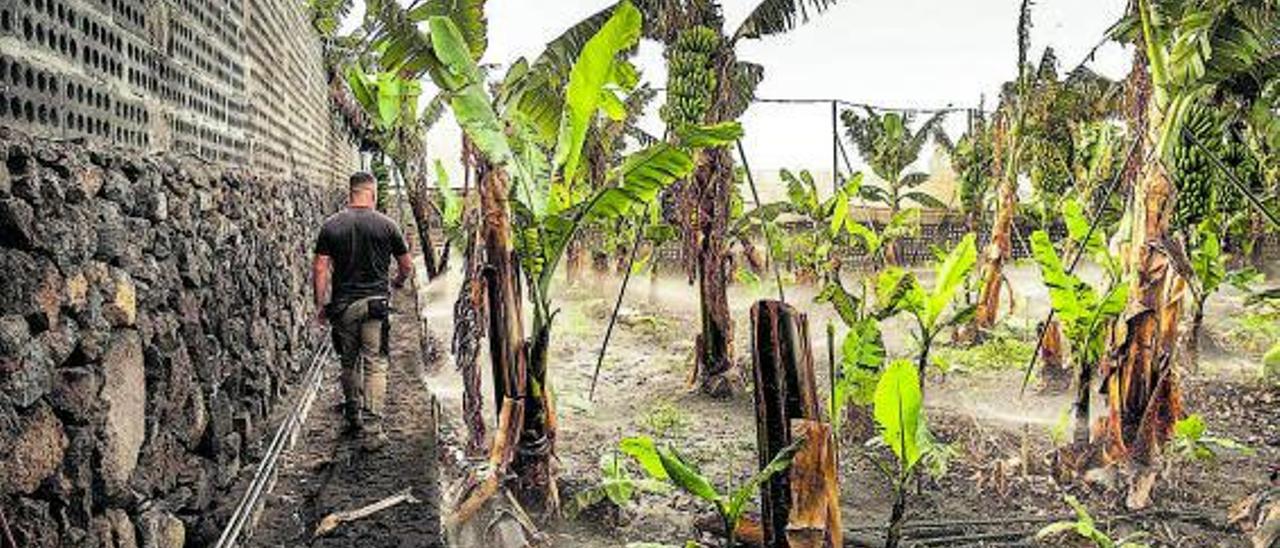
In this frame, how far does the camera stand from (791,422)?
2.82 m

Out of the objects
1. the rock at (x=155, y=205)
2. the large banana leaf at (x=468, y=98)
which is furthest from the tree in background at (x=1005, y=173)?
the rock at (x=155, y=205)

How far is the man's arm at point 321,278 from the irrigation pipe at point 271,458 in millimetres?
730

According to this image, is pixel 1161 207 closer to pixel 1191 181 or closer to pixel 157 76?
pixel 1191 181

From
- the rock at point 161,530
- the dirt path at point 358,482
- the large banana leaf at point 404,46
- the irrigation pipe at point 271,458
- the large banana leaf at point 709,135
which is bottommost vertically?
the dirt path at point 358,482

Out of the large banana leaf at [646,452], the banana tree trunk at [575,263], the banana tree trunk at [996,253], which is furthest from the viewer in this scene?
the banana tree trunk at [575,263]

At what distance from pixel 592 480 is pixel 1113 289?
11.0 ft

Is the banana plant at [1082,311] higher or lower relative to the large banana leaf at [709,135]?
lower

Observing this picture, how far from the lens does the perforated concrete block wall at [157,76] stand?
2.72 meters

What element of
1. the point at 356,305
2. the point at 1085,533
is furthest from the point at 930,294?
the point at 356,305

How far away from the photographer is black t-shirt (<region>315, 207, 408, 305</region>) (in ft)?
19.7

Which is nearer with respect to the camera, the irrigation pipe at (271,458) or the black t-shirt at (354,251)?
the irrigation pipe at (271,458)

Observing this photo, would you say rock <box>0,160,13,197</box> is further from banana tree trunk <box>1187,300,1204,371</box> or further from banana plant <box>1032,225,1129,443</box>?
banana tree trunk <box>1187,300,1204,371</box>

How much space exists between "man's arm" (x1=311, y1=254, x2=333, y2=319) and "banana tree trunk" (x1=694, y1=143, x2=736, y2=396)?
3.25 metres

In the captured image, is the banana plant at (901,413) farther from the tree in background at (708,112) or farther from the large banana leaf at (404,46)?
the tree in background at (708,112)
